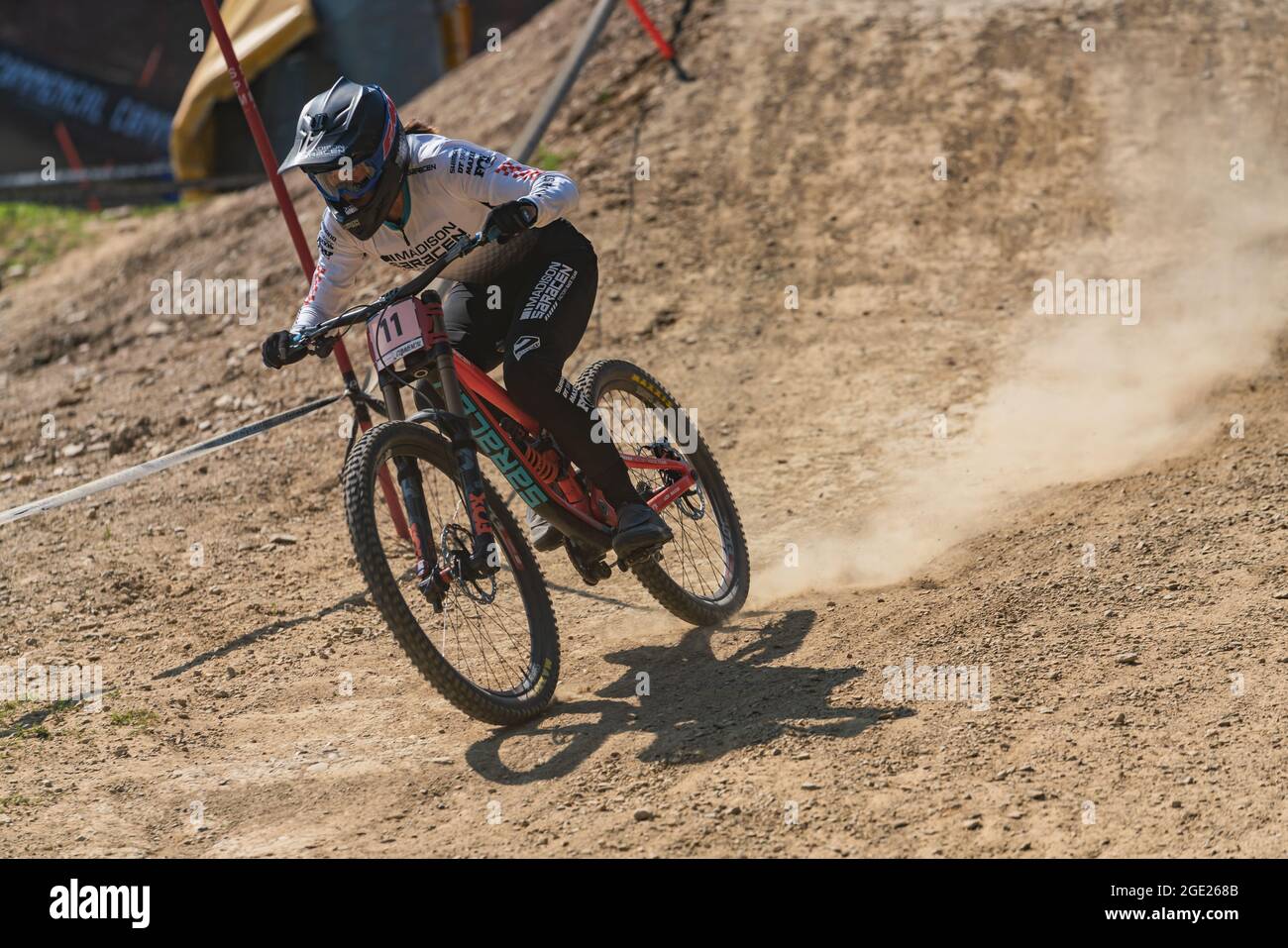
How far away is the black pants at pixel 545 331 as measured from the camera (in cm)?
510

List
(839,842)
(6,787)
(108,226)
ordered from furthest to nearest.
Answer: (108,226) < (6,787) < (839,842)

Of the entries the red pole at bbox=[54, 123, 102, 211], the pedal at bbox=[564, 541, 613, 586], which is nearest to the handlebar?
the pedal at bbox=[564, 541, 613, 586]

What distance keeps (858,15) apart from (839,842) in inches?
394

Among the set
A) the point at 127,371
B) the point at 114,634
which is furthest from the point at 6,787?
the point at 127,371

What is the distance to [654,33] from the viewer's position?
38.9ft

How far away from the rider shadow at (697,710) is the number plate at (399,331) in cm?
151

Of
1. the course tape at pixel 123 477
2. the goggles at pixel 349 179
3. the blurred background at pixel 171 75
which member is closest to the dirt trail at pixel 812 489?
the course tape at pixel 123 477

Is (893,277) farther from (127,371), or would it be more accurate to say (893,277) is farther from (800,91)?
(127,371)

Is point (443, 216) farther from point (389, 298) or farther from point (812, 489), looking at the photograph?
point (812, 489)

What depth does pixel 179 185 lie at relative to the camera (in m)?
15.6

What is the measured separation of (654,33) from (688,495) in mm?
7070

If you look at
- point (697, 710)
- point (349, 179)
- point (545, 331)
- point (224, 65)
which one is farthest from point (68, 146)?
point (697, 710)

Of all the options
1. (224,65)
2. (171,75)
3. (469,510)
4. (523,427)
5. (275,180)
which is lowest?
(469,510)

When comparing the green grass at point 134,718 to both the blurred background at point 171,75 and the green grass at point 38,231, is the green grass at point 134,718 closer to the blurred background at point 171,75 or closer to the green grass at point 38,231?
the blurred background at point 171,75
